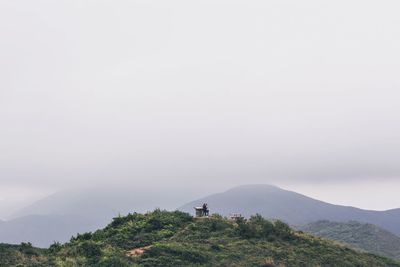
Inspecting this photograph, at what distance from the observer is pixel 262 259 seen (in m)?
40.2

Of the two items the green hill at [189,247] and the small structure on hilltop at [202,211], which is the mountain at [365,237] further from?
the green hill at [189,247]

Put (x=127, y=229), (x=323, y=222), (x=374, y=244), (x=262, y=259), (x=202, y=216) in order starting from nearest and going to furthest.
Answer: (x=262, y=259), (x=127, y=229), (x=202, y=216), (x=374, y=244), (x=323, y=222)

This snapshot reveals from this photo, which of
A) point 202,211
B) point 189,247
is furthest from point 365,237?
point 189,247

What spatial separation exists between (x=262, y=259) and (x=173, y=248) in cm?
740

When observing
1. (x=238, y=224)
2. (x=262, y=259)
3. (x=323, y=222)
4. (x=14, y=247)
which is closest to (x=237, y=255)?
(x=262, y=259)

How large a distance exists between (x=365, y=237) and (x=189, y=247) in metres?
111

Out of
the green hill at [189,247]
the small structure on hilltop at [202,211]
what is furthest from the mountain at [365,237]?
the green hill at [189,247]

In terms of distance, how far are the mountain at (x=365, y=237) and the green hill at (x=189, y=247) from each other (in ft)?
249

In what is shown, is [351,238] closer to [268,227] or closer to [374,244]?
[374,244]

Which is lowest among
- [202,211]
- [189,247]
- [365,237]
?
[365,237]

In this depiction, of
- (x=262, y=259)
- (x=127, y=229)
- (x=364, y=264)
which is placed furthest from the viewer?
(x=127, y=229)

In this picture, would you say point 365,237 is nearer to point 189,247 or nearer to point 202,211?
point 202,211

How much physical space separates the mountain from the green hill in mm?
75992

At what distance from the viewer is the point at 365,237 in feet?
457
